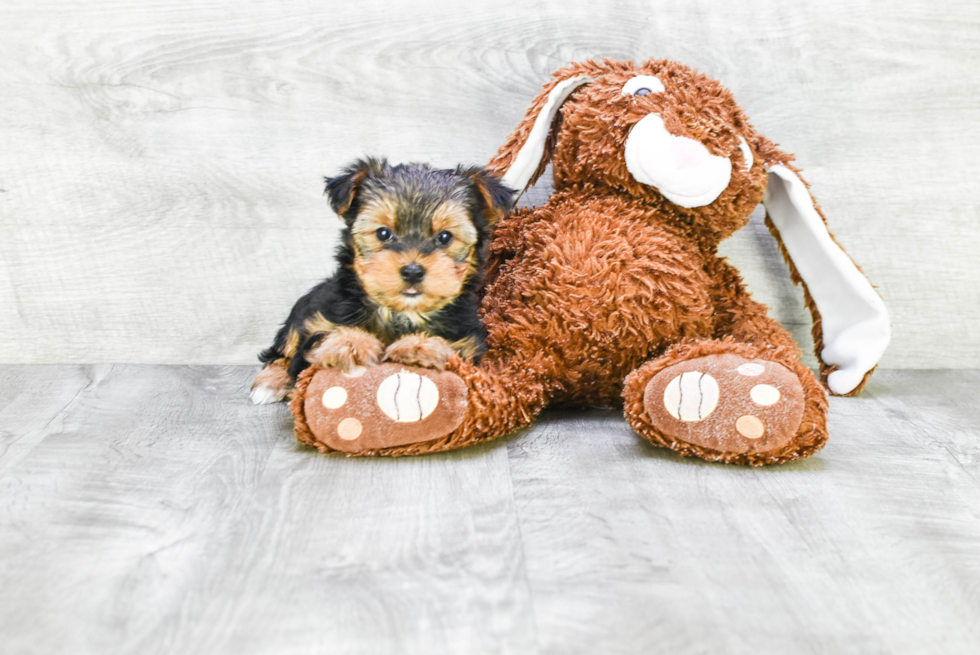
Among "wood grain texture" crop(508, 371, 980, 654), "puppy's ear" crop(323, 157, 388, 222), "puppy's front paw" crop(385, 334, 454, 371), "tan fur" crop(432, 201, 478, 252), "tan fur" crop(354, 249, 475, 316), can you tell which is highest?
"puppy's ear" crop(323, 157, 388, 222)

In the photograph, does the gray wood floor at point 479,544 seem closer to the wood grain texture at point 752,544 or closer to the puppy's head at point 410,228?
the wood grain texture at point 752,544

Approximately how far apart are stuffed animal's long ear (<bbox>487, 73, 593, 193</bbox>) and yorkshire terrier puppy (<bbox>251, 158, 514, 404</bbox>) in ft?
0.93

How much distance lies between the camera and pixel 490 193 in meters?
1.61

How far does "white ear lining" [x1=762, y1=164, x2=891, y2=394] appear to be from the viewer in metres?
1.98

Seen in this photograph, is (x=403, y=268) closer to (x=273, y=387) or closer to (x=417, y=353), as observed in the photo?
(x=417, y=353)

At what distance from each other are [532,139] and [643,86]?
0.27 m

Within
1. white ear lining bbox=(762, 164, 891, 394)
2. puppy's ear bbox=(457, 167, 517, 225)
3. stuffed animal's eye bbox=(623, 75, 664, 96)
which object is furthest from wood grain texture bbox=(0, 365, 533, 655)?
white ear lining bbox=(762, 164, 891, 394)

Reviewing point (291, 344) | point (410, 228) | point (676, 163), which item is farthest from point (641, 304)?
point (291, 344)

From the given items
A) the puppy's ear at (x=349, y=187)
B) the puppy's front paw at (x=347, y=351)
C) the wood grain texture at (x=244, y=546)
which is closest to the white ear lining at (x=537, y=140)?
the puppy's ear at (x=349, y=187)

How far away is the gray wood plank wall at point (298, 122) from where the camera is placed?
2.17m

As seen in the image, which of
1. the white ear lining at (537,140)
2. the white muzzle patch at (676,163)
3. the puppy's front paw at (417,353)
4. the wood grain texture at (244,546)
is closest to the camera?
the wood grain texture at (244,546)

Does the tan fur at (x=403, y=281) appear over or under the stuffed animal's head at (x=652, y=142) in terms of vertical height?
under

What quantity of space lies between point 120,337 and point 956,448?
2052 millimetres

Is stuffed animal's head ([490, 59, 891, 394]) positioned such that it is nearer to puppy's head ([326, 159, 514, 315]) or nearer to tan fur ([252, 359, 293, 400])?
puppy's head ([326, 159, 514, 315])
